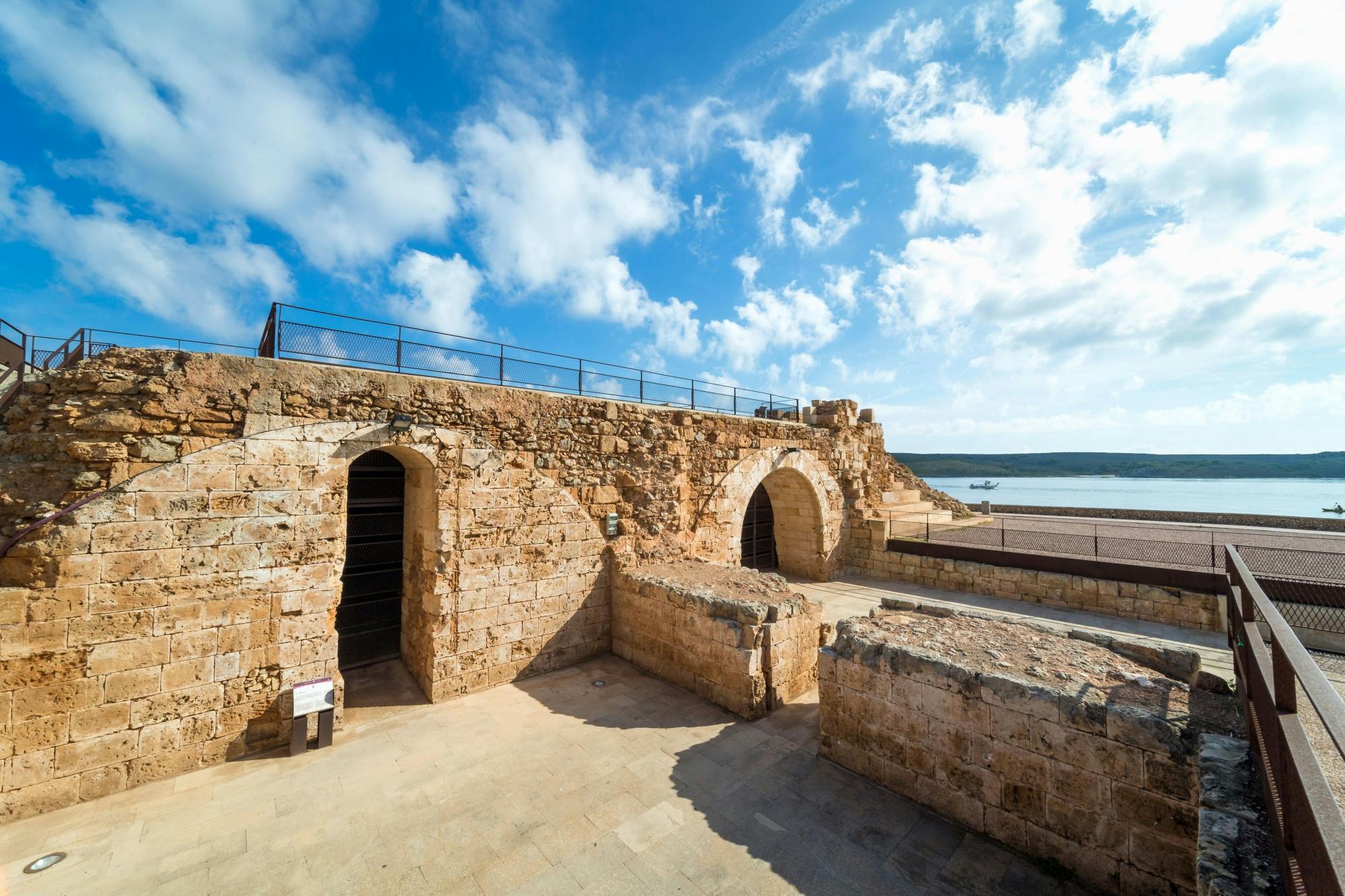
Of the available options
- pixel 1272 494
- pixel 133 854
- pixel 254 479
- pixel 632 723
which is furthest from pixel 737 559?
pixel 1272 494

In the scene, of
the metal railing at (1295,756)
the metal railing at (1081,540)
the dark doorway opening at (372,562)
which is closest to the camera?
the metal railing at (1295,756)

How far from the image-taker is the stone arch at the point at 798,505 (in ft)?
37.2

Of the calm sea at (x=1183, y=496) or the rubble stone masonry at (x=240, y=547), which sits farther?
the calm sea at (x=1183, y=496)

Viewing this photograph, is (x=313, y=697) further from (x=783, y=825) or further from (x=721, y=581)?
(x=721, y=581)

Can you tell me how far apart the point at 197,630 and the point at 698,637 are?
545cm

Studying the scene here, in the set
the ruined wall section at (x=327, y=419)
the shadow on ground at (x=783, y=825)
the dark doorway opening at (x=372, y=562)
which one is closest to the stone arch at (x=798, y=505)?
the ruined wall section at (x=327, y=419)

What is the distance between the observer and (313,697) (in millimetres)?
5594

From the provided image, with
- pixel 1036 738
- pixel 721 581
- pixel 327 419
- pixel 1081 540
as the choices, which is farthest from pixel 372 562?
pixel 1081 540

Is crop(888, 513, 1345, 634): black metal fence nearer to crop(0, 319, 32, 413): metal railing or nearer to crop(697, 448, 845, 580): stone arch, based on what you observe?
crop(697, 448, 845, 580): stone arch

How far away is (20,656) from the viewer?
14.9 ft

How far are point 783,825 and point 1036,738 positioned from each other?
2.14 m

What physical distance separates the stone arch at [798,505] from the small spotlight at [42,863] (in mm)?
9265

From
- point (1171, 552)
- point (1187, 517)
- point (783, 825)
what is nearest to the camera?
point (783, 825)

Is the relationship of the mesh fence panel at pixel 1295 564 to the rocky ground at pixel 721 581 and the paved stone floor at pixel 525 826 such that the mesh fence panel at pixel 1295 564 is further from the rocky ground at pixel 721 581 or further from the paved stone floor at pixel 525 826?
the paved stone floor at pixel 525 826
